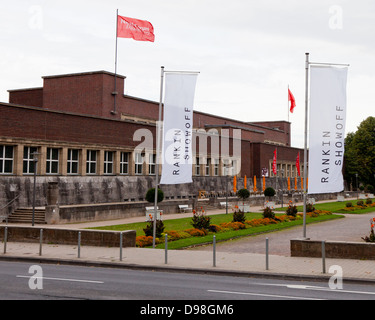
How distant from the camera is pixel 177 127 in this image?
64.6ft

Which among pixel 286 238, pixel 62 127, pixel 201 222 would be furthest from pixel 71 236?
pixel 62 127

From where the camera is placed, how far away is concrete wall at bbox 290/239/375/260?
642 inches

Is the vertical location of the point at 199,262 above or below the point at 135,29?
below

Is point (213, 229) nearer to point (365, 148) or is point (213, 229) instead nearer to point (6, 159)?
point (6, 159)

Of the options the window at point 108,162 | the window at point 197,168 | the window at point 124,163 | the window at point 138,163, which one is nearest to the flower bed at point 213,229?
the window at point 108,162

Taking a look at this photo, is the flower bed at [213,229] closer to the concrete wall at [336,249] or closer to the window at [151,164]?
the concrete wall at [336,249]

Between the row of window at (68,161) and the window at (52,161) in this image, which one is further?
the window at (52,161)

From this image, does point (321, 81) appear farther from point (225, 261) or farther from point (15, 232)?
point (15, 232)

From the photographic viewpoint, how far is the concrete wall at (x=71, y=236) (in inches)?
777

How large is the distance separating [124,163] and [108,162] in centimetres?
212

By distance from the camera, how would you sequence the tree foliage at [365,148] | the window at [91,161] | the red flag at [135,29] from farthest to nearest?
the tree foliage at [365,148] < the red flag at [135,29] < the window at [91,161]

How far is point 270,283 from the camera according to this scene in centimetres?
1313
